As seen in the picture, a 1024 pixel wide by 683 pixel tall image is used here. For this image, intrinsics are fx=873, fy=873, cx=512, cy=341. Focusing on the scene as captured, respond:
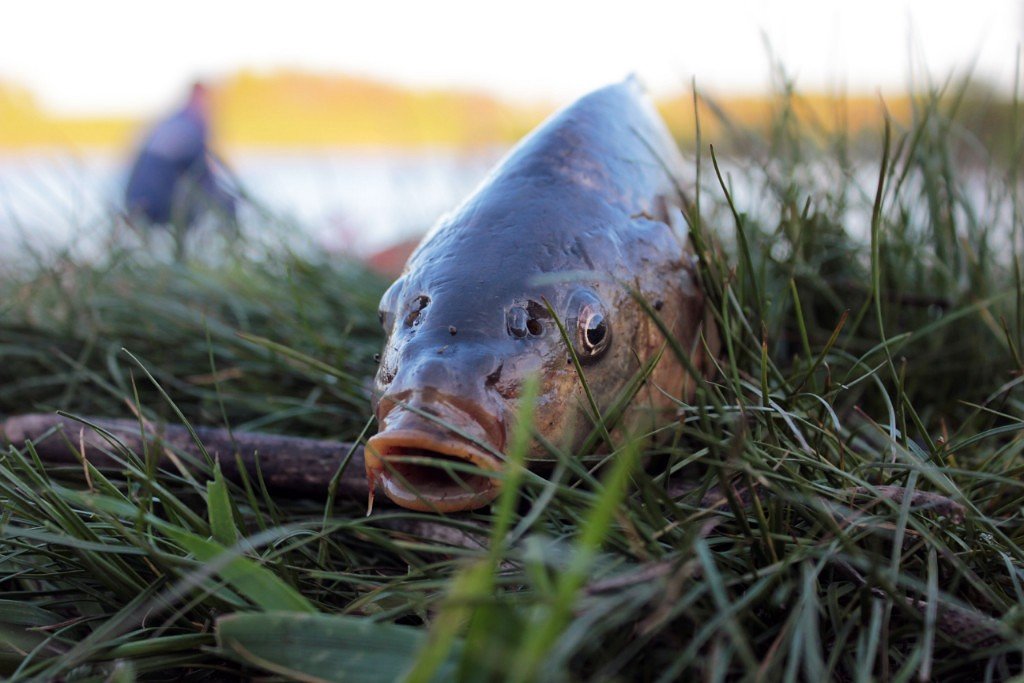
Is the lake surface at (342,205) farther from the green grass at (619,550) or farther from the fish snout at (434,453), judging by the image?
the fish snout at (434,453)

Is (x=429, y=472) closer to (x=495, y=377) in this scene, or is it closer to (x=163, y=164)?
(x=495, y=377)

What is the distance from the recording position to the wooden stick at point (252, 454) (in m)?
1.57

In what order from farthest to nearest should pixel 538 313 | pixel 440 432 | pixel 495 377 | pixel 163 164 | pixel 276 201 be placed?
pixel 163 164
pixel 276 201
pixel 538 313
pixel 495 377
pixel 440 432

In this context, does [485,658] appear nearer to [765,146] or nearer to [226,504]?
[226,504]

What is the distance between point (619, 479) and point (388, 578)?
2.10 ft

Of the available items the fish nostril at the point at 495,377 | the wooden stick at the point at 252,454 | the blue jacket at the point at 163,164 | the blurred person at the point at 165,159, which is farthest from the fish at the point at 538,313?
the blue jacket at the point at 163,164

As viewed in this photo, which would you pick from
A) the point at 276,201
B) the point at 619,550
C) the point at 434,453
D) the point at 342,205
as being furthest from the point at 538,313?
the point at 342,205

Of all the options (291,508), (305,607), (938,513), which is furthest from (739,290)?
(305,607)

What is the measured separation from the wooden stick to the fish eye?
0.43m

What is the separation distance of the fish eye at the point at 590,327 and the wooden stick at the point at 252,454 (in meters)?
0.43

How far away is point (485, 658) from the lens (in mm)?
842

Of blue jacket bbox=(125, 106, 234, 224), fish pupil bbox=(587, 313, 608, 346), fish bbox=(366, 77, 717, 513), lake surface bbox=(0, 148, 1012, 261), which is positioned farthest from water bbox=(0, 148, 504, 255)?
blue jacket bbox=(125, 106, 234, 224)

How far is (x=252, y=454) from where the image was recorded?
1620 millimetres

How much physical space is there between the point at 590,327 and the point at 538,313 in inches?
4.3
